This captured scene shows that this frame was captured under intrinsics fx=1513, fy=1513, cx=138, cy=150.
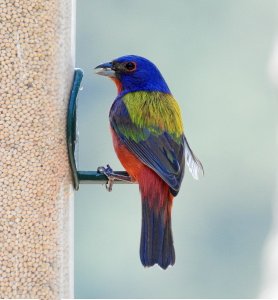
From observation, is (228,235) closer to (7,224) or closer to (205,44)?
(205,44)

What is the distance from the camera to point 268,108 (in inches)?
499

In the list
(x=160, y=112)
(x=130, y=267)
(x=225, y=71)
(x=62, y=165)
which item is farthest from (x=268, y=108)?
(x=62, y=165)

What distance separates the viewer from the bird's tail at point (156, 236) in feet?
24.2

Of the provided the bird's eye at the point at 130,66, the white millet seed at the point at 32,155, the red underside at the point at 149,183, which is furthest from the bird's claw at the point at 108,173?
the bird's eye at the point at 130,66

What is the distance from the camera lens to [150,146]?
7.73 meters

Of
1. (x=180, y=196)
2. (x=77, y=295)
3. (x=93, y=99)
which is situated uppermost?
(x=93, y=99)

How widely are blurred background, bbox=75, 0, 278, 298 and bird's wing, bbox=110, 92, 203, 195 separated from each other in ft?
12.2

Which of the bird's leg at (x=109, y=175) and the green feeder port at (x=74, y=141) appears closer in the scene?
the green feeder port at (x=74, y=141)

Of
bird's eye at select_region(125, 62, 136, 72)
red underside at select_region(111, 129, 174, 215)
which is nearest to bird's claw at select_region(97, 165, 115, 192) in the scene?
red underside at select_region(111, 129, 174, 215)

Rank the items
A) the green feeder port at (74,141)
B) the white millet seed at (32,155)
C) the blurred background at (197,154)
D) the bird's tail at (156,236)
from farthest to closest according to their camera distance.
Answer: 1. the blurred background at (197,154)
2. the bird's tail at (156,236)
3. the green feeder port at (74,141)
4. the white millet seed at (32,155)

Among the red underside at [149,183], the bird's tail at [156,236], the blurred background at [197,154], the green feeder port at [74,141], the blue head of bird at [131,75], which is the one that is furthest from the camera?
the blurred background at [197,154]

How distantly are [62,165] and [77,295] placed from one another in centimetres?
532

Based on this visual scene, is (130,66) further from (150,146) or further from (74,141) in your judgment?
(74,141)

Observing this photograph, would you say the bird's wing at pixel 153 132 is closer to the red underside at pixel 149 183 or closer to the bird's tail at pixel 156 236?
the red underside at pixel 149 183
